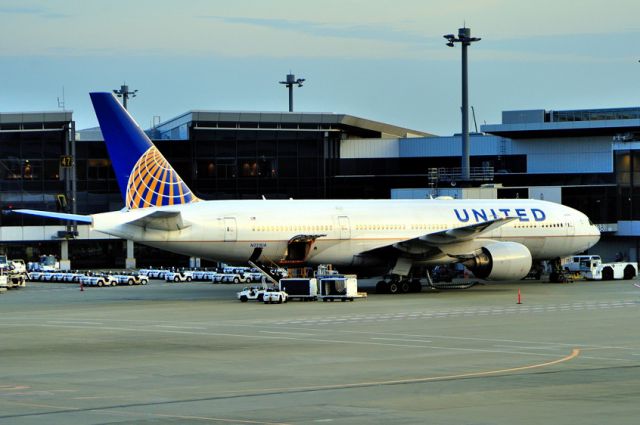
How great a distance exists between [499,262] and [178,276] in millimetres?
25692

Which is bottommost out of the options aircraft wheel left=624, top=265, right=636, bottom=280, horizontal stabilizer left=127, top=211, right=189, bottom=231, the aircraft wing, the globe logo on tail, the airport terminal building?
aircraft wheel left=624, top=265, right=636, bottom=280

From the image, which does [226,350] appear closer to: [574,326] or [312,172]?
[574,326]

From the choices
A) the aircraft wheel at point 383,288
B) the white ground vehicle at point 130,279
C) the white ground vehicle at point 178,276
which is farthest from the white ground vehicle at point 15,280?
the aircraft wheel at point 383,288

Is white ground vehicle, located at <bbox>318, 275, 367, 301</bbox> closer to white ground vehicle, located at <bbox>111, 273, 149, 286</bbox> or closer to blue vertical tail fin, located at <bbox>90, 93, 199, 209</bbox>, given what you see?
blue vertical tail fin, located at <bbox>90, 93, 199, 209</bbox>

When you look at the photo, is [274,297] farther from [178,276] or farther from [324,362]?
[178,276]

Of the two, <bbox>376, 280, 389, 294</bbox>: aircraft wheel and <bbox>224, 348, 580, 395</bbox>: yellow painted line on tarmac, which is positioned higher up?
<bbox>376, 280, 389, 294</bbox>: aircraft wheel

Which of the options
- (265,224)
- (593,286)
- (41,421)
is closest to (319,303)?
(265,224)

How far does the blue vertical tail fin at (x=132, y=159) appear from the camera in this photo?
53.5 metres

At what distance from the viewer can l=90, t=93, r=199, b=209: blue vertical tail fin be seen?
176 ft

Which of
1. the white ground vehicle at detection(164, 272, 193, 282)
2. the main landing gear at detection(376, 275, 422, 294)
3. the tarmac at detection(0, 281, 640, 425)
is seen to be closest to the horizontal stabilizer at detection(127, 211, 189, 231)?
the tarmac at detection(0, 281, 640, 425)

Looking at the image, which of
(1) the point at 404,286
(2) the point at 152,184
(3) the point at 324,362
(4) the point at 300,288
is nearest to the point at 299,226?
(4) the point at 300,288

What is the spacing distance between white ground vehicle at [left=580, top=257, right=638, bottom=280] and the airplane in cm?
911

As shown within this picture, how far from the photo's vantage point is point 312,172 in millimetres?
95062

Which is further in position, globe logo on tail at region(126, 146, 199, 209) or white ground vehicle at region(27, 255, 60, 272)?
white ground vehicle at region(27, 255, 60, 272)
